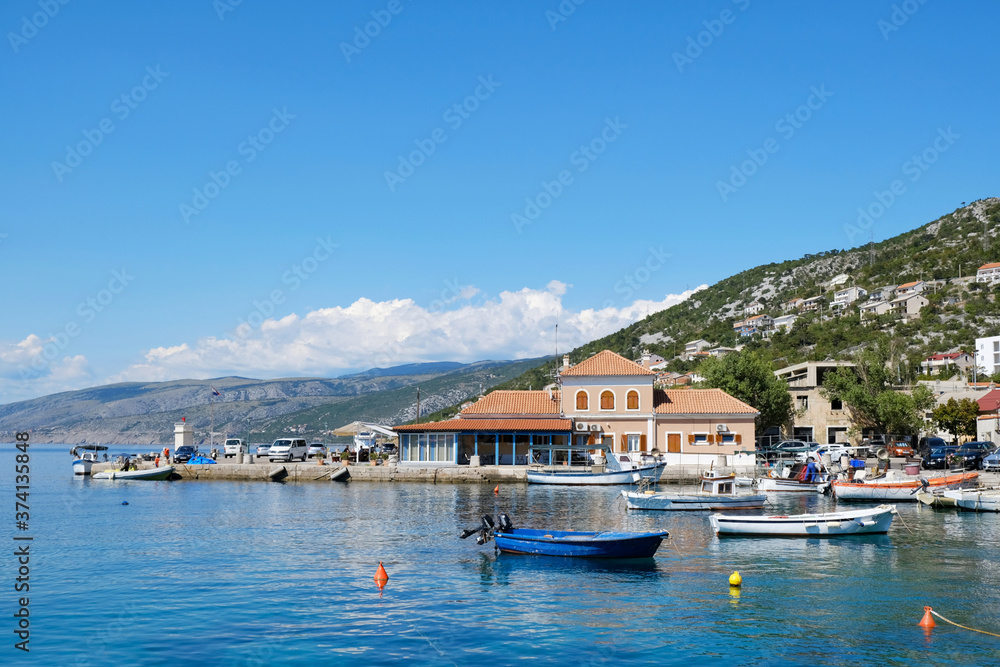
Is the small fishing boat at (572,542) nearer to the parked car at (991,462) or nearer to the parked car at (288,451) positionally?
the parked car at (991,462)

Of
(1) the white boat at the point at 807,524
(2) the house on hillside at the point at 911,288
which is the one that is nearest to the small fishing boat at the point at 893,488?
(1) the white boat at the point at 807,524

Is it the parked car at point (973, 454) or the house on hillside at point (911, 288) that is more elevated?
the house on hillside at point (911, 288)

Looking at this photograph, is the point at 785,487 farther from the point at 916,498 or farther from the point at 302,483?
the point at 302,483

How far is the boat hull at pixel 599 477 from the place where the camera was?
54.3 m

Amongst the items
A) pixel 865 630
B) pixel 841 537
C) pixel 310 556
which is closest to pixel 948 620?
pixel 865 630

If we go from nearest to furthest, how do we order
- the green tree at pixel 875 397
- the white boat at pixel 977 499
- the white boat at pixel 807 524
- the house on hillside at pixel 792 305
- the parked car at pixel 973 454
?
the white boat at pixel 807 524 → the white boat at pixel 977 499 → the parked car at pixel 973 454 → the green tree at pixel 875 397 → the house on hillside at pixel 792 305

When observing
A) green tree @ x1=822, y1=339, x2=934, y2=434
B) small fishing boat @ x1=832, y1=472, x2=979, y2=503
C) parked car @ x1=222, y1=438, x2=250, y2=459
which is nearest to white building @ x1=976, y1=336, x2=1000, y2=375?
green tree @ x1=822, y1=339, x2=934, y2=434

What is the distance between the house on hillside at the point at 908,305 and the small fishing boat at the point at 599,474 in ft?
273

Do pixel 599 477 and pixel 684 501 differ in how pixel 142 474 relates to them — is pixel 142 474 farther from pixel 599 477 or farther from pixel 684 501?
pixel 684 501

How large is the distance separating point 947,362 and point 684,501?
71021 mm

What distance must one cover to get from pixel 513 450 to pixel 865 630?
42815 millimetres

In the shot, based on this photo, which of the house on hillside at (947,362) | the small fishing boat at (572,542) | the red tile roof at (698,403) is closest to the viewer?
the small fishing boat at (572,542)

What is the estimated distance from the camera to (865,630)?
725 inches

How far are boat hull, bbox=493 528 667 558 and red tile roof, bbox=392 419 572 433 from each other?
32.3m
